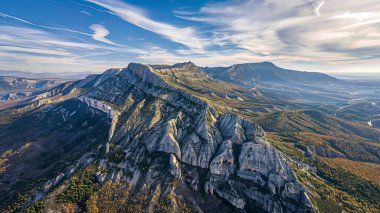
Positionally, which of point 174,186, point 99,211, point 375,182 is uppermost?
point 375,182

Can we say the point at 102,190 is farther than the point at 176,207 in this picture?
Yes

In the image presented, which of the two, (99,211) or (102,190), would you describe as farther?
(102,190)

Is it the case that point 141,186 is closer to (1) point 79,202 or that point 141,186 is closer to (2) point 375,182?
(1) point 79,202

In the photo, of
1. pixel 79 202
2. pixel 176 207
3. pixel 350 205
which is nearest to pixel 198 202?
pixel 176 207

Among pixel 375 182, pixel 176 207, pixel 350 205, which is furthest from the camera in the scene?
pixel 375 182

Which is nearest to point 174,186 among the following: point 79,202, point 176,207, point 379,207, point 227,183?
point 176,207

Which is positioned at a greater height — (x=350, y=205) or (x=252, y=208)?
(x=350, y=205)

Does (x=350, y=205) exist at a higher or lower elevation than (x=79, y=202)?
higher

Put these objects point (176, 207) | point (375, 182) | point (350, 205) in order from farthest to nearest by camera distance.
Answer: point (375, 182)
point (176, 207)
point (350, 205)

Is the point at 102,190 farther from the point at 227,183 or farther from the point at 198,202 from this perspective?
the point at 227,183
